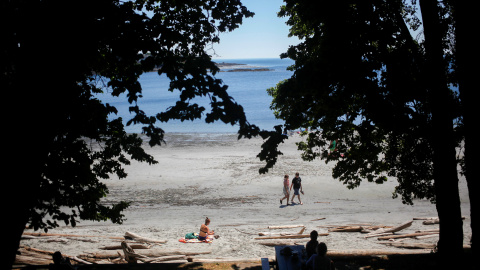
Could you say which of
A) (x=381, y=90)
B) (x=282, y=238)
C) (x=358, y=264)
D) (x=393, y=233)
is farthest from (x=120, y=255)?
(x=393, y=233)

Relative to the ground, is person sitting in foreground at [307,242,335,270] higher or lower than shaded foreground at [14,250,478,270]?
higher

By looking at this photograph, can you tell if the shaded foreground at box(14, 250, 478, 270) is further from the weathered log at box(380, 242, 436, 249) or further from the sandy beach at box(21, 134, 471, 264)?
the sandy beach at box(21, 134, 471, 264)

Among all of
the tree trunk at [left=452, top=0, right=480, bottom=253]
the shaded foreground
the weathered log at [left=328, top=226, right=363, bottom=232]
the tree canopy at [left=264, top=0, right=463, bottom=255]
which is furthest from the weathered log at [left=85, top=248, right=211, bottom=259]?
the tree trunk at [left=452, top=0, right=480, bottom=253]

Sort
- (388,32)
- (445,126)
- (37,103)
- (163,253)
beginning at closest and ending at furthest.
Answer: (37,103) → (445,126) → (388,32) → (163,253)

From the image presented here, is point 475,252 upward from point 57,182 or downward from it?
downward

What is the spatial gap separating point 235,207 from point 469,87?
14.8 meters

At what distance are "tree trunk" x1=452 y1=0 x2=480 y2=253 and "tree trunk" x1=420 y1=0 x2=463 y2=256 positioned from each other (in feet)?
1.38

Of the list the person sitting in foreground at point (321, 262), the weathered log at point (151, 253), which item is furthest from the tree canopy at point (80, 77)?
the weathered log at point (151, 253)

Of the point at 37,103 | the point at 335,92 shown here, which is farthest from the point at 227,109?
the point at 335,92

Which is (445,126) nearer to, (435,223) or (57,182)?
(57,182)

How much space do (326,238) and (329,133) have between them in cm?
683

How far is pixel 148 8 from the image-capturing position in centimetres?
952

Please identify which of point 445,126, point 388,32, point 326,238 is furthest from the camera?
point 326,238

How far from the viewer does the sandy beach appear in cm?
1444
